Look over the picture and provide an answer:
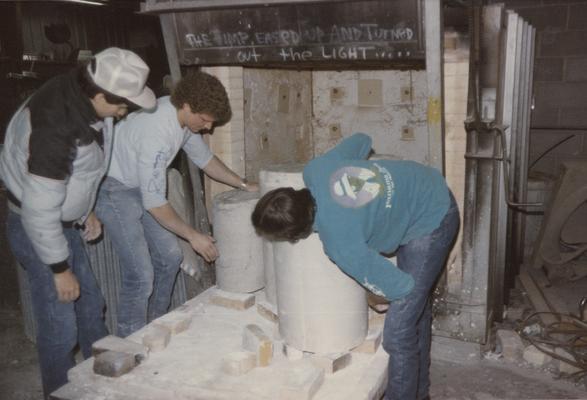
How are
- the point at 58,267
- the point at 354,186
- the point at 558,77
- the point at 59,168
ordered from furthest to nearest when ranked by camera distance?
the point at 558,77 < the point at 58,267 < the point at 59,168 < the point at 354,186

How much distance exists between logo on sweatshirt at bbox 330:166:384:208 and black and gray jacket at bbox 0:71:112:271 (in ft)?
4.35

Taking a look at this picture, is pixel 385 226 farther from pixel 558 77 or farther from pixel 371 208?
pixel 558 77

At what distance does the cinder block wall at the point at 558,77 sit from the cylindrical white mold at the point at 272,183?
4111mm

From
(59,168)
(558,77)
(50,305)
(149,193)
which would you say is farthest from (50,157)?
(558,77)

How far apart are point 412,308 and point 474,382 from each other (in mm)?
1239

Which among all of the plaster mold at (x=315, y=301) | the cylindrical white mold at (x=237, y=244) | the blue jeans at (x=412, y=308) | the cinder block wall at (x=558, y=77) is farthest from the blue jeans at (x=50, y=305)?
the cinder block wall at (x=558, y=77)

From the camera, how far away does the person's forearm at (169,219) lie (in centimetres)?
335

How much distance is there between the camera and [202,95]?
3.24 meters

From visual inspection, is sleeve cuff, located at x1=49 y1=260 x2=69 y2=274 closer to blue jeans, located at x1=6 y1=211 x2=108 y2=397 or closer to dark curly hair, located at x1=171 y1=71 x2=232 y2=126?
blue jeans, located at x1=6 y1=211 x2=108 y2=397

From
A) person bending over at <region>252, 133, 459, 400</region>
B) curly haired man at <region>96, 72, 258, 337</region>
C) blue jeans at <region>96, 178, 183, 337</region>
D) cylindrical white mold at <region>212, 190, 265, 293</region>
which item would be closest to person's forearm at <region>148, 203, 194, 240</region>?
curly haired man at <region>96, 72, 258, 337</region>

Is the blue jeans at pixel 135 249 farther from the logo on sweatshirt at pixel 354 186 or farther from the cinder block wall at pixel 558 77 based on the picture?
the cinder block wall at pixel 558 77

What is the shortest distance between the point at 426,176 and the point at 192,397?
5.66 ft

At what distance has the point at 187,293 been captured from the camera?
453cm

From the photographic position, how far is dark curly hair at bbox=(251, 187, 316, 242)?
96.7 inches
